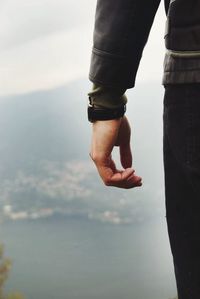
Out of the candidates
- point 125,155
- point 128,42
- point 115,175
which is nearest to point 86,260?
point 125,155

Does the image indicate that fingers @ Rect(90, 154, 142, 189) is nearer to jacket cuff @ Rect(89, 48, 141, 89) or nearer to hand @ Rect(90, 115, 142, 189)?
hand @ Rect(90, 115, 142, 189)

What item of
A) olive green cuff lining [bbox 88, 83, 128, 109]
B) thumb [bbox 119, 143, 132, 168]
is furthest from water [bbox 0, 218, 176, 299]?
olive green cuff lining [bbox 88, 83, 128, 109]

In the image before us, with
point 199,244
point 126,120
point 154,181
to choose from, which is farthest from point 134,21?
point 154,181

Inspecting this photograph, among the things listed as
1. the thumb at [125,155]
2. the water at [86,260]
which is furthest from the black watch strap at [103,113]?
the water at [86,260]

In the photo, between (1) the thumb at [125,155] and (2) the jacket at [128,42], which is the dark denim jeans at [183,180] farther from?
(1) the thumb at [125,155]

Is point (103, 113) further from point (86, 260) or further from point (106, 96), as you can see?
point (86, 260)

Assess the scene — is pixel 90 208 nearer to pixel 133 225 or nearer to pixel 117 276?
pixel 133 225

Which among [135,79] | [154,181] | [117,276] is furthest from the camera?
[154,181]
